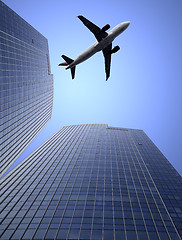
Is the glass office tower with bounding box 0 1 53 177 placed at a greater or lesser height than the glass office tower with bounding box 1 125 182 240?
greater

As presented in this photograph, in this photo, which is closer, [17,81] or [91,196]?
[91,196]

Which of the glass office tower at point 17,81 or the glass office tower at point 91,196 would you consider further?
the glass office tower at point 17,81

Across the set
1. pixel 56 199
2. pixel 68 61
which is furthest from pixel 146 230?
pixel 68 61

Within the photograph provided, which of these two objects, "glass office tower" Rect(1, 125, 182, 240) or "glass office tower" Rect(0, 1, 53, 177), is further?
"glass office tower" Rect(0, 1, 53, 177)

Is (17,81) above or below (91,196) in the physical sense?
above

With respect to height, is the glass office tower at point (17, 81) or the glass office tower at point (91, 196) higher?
the glass office tower at point (17, 81)
